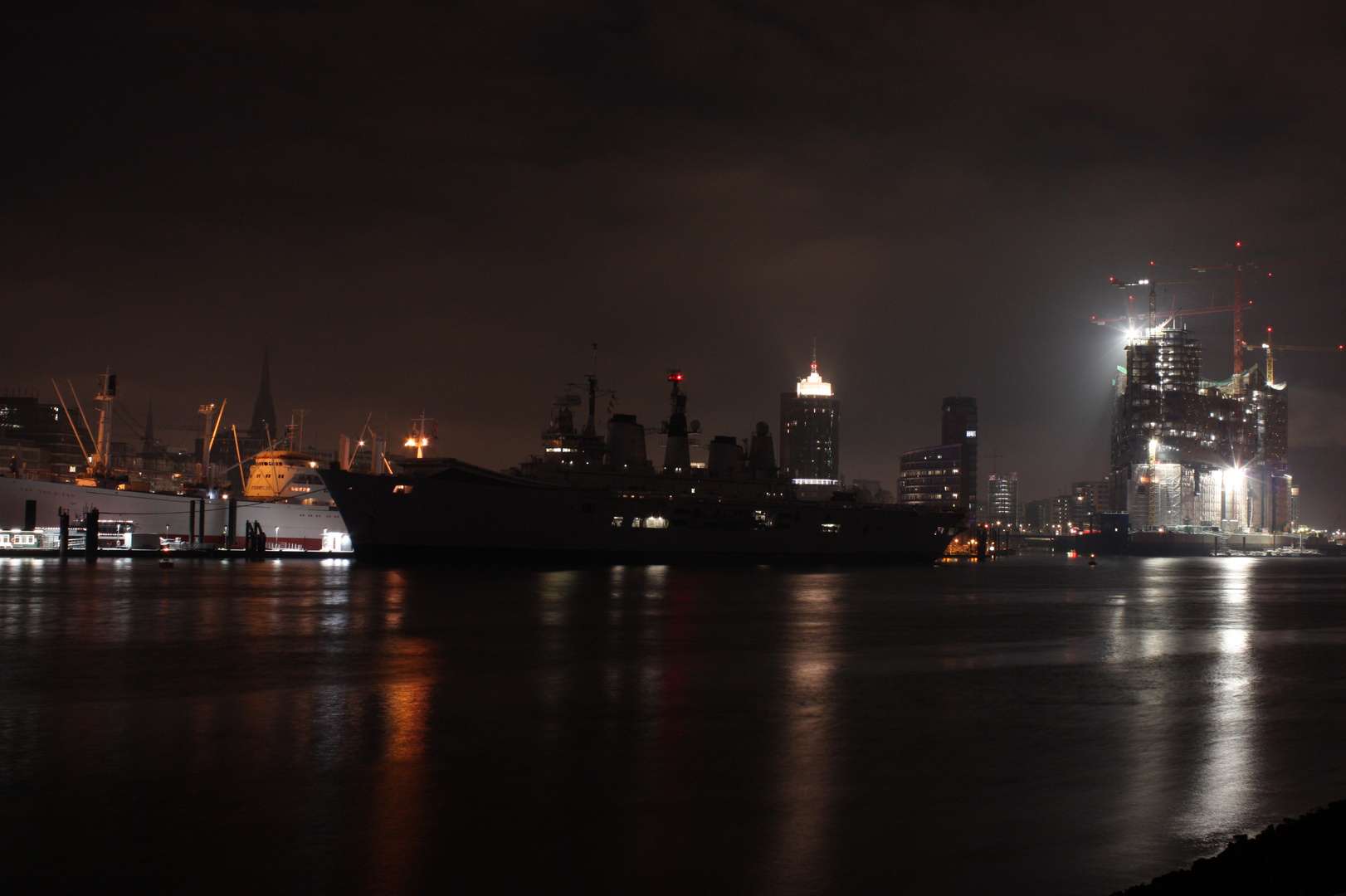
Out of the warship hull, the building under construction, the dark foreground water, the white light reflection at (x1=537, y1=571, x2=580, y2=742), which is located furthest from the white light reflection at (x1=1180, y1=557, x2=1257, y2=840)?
the building under construction

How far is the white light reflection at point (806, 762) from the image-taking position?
6923 millimetres

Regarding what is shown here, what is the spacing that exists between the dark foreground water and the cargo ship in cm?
2672

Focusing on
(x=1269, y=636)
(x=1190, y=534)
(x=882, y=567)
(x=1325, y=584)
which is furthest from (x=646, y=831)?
(x=1190, y=534)

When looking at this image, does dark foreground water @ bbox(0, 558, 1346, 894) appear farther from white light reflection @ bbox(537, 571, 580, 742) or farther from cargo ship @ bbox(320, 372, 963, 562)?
cargo ship @ bbox(320, 372, 963, 562)

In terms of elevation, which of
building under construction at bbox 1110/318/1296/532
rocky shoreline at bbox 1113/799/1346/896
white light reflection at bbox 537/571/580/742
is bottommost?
white light reflection at bbox 537/571/580/742

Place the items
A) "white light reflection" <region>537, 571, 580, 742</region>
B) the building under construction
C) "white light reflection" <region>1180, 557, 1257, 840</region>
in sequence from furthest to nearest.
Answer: the building under construction < "white light reflection" <region>537, 571, 580, 742</region> < "white light reflection" <region>1180, 557, 1257, 840</region>

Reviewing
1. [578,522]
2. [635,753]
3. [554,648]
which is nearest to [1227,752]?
[635,753]

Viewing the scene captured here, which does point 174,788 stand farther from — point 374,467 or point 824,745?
point 374,467

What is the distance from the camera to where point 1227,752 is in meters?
11.0

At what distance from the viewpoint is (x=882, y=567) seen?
225 feet

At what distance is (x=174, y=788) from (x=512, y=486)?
143 ft

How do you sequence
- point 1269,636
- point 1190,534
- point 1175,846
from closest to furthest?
point 1175,846 → point 1269,636 → point 1190,534

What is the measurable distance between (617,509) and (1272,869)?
50.4 meters

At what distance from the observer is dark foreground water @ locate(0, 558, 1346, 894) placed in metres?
6.98
